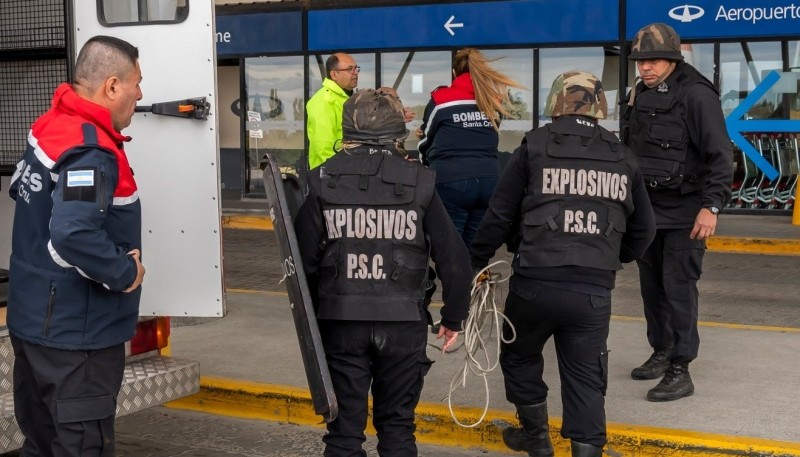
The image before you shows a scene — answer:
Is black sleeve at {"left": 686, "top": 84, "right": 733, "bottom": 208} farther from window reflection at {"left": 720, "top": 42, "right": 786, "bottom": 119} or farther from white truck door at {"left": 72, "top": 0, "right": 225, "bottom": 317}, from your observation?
window reflection at {"left": 720, "top": 42, "right": 786, "bottom": 119}

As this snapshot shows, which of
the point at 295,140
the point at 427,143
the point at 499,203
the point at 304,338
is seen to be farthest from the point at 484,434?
the point at 295,140

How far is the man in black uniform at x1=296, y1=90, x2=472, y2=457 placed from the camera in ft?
13.4

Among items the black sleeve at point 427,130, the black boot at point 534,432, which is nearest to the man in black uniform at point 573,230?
the black boot at point 534,432

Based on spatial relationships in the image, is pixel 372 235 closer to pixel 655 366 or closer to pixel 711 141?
pixel 711 141

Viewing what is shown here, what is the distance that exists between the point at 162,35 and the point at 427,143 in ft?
10.1

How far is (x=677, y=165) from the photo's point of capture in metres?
5.82

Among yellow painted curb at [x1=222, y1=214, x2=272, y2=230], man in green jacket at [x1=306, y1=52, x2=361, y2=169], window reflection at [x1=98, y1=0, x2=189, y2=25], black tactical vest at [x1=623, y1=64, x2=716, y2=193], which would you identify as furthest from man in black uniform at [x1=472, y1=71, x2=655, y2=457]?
yellow painted curb at [x1=222, y1=214, x2=272, y2=230]

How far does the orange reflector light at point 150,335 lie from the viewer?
508 centimetres

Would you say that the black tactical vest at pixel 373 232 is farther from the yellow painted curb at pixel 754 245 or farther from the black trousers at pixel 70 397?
the yellow painted curb at pixel 754 245

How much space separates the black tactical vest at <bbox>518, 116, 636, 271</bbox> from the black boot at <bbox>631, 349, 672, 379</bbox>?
1922 millimetres

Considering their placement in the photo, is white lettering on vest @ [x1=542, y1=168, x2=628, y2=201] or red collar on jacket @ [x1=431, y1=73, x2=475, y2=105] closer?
white lettering on vest @ [x1=542, y1=168, x2=628, y2=201]

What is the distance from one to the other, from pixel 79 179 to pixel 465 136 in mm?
4256

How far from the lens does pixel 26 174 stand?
12.0 feet

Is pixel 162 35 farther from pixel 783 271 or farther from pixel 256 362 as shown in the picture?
pixel 783 271
